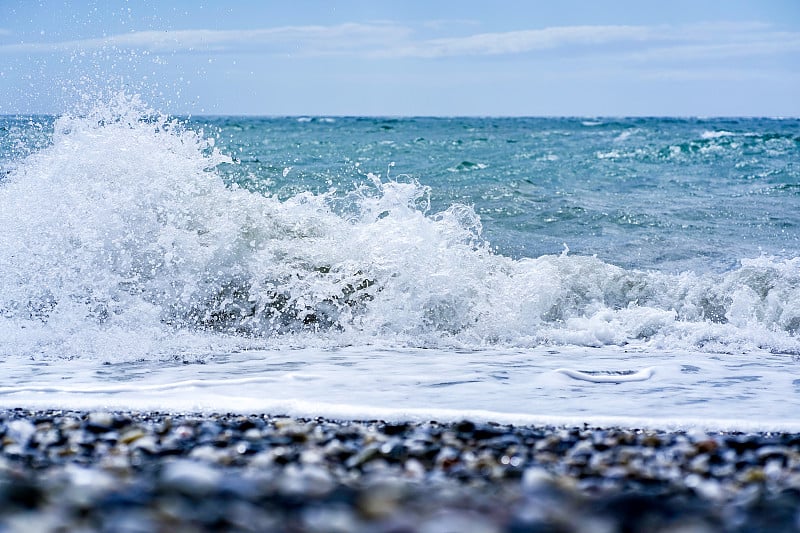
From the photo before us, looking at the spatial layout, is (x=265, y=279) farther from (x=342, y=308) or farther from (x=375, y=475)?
(x=375, y=475)

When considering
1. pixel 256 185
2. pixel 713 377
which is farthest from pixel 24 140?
pixel 713 377

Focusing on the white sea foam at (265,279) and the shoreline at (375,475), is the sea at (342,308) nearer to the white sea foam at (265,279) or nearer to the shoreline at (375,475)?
the white sea foam at (265,279)

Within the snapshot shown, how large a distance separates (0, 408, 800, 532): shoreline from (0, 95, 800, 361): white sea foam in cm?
221

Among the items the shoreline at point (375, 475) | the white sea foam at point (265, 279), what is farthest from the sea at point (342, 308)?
the shoreline at point (375, 475)

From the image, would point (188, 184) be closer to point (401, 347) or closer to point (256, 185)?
point (401, 347)

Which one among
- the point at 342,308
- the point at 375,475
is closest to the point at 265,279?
the point at 342,308

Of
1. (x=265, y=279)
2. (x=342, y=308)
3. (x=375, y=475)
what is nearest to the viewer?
(x=375, y=475)

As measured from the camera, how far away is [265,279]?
6.66m

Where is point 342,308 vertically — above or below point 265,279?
below

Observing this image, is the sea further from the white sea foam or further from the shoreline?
the shoreline

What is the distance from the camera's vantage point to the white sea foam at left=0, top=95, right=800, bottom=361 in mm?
5844

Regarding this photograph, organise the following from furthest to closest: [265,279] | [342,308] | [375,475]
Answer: [265,279]
[342,308]
[375,475]

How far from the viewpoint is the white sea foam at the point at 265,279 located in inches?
230

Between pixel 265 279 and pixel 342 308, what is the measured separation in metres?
0.77
